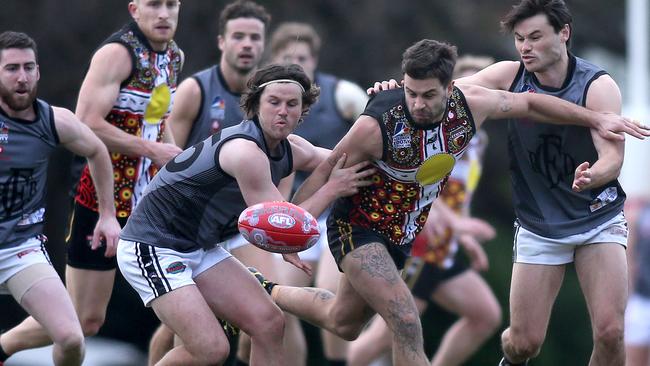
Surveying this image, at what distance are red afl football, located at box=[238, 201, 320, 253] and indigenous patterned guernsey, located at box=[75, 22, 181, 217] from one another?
1768 mm

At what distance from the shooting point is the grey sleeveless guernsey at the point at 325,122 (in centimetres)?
1033

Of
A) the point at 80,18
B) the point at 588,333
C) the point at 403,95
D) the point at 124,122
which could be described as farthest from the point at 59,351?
the point at 80,18

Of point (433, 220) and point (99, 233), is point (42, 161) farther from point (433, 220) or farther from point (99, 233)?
point (433, 220)

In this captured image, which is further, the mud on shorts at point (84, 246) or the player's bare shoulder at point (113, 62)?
the mud on shorts at point (84, 246)

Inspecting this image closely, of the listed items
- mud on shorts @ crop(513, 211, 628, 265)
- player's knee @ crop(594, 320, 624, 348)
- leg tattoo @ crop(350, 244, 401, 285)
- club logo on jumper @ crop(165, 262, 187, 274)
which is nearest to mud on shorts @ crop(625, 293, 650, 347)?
mud on shorts @ crop(513, 211, 628, 265)

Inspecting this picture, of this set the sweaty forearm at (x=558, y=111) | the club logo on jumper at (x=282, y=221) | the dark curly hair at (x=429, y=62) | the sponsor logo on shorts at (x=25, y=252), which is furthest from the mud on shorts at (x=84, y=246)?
the sweaty forearm at (x=558, y=111)

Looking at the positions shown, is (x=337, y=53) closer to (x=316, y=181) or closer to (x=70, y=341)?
(x=316, y=181)

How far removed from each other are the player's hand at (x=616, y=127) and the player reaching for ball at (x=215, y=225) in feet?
4.34

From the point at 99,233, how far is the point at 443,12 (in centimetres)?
1055

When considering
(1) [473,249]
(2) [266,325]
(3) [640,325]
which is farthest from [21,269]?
(3) [640,325]

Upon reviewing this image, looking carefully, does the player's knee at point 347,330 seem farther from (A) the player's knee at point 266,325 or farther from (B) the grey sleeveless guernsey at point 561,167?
(B) the grey sleeveless guernsey at point 561,167

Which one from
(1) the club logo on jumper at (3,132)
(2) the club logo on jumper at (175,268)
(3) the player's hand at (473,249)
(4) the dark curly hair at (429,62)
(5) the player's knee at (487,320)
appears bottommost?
(5) the player's knee at (487,320)

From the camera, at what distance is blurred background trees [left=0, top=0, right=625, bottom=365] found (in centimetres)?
1320

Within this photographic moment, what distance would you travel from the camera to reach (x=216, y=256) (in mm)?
7770
